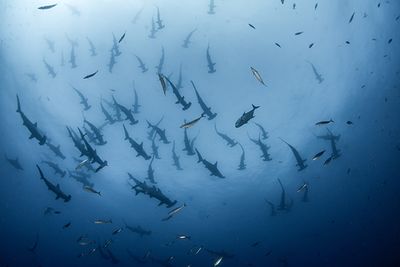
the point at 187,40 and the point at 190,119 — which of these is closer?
the point at 187,40

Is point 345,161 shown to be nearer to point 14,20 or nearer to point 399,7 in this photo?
point 399,7

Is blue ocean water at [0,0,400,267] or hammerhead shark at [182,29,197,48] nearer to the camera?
hammerhead shark at [182,29,197,48]

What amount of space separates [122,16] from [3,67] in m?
9.06

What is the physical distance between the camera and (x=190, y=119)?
26266 millimetres

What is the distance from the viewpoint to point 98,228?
41.2 m

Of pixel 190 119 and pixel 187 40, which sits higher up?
pixel 187 40

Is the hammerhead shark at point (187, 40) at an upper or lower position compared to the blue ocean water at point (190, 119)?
upper

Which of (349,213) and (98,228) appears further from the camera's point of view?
(349,213)

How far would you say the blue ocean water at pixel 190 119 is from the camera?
2119cm

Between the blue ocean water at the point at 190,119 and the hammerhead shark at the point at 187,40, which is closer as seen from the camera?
the hammerhead shark at the point at 187,40

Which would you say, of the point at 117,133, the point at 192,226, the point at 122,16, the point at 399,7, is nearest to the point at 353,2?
the point at 399,7

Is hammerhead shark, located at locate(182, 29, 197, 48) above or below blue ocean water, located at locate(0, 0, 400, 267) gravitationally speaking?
above

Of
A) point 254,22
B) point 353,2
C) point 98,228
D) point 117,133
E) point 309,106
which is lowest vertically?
point 98,228

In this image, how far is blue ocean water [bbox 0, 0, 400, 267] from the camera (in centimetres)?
2119
